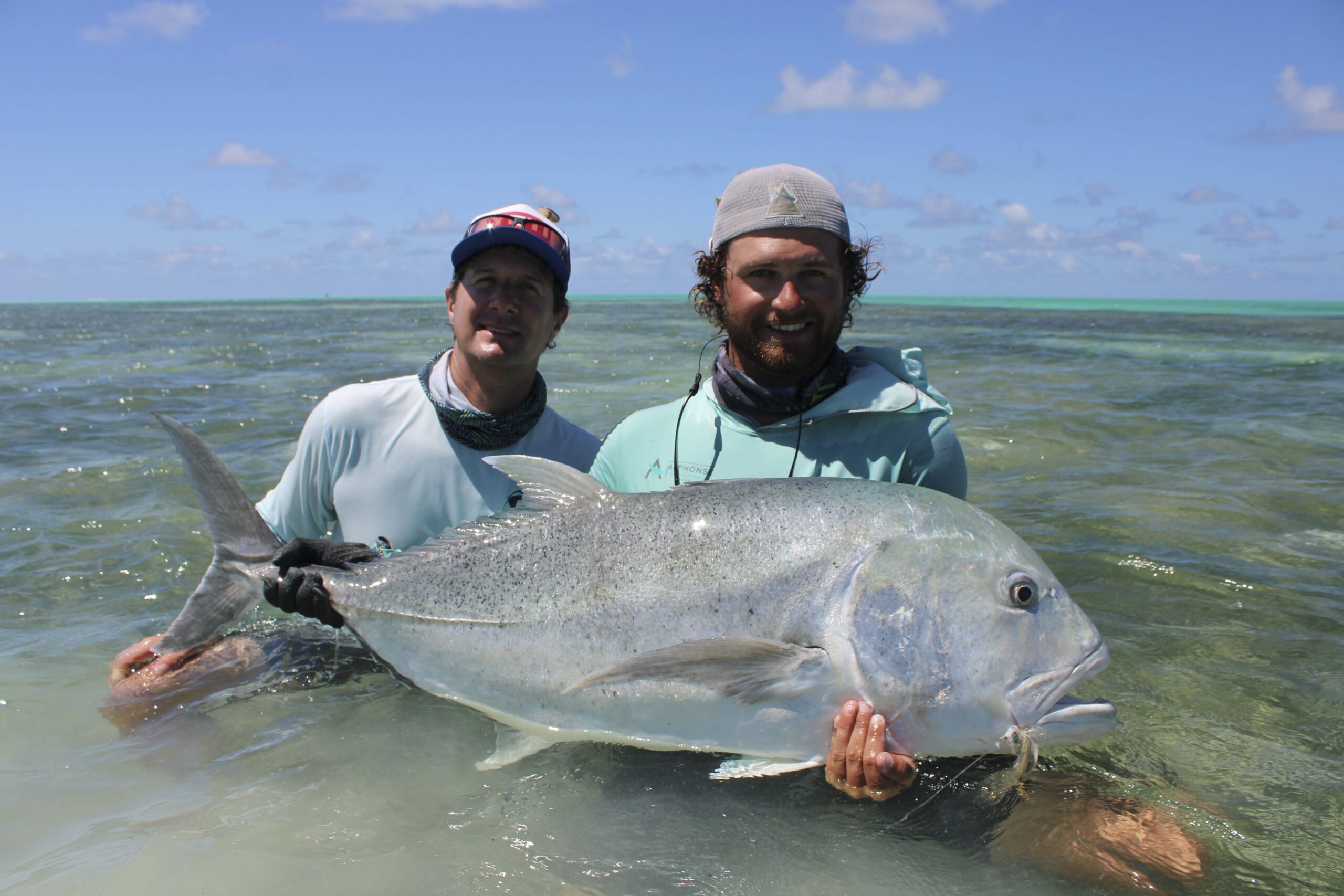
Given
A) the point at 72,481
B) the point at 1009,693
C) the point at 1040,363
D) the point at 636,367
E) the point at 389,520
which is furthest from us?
the point at 1040,363

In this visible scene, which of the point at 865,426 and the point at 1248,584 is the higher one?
the point at 865,426

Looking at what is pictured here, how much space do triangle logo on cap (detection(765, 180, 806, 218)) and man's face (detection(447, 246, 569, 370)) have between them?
1296mm

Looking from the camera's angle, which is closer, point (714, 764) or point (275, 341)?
point (714, 764)

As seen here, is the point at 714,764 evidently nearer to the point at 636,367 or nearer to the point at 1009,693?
the point at 1009,693

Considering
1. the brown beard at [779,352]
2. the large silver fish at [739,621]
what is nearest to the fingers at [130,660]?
the large silver fish at [739,621]

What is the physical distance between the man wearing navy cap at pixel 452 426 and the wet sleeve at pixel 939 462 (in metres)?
1.76

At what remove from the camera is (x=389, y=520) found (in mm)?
4043

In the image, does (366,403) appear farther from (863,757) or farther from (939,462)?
(863,757)

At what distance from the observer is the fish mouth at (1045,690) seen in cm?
240

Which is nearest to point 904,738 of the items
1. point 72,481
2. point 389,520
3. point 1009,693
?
point 1009,693

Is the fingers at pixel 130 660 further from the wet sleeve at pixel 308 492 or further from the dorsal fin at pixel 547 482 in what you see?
the dorsal fin at pixel 547 482

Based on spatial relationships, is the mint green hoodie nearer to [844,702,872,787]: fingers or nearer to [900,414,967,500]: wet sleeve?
[900,414,967,500]: wet sleeve

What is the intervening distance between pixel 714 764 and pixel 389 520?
6.09ft

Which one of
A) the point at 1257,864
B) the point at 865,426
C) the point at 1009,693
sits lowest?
the point at 1257,864
